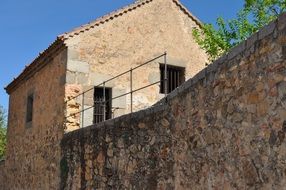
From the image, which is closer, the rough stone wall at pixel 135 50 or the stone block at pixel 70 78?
the stone block at pixel 70 78

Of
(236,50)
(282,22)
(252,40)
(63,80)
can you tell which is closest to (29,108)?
(63,80)

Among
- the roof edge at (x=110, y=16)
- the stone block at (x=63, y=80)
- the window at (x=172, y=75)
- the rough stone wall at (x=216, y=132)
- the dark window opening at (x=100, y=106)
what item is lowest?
the rough stone wall at (x=216, y=132)

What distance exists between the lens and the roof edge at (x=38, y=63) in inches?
461

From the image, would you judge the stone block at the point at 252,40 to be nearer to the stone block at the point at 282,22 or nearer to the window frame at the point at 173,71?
the stone block at the point at 282,22

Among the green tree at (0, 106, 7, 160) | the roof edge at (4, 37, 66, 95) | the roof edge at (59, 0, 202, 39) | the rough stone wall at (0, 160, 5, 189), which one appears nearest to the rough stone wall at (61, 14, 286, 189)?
the roof edge at (59, 0, 202, 39)

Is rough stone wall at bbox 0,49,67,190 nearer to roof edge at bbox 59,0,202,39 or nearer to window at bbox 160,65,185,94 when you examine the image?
roof edge at bbox 59,0,202,39

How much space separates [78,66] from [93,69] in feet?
1.54

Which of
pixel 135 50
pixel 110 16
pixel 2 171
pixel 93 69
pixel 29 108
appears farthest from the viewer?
pixel 2 171

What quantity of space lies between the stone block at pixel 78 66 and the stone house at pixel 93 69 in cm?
3

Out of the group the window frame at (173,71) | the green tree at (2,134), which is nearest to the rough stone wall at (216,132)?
the window frame at (173,71)

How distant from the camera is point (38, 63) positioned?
13109 millimetres

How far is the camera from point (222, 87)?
194 inches

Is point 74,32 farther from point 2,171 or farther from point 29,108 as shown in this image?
point 2,171

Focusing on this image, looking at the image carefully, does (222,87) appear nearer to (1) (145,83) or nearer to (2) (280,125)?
(2) (280,125)
